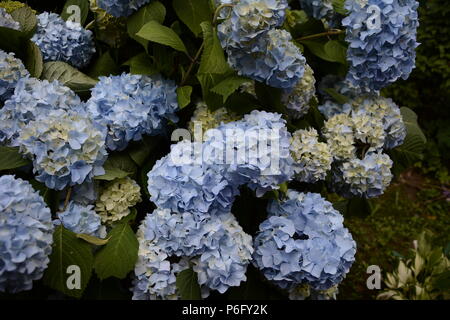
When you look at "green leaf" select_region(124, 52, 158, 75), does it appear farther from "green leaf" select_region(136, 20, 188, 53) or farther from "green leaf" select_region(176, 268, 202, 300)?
"green leaf" select_region(176, 268, 202, 300)

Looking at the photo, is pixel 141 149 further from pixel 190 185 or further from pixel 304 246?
pixel 304 246

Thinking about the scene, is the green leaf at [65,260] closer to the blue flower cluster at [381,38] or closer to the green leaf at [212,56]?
the green leaf at [212,56]

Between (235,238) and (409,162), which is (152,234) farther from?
(409,162)

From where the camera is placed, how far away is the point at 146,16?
1.26 meters

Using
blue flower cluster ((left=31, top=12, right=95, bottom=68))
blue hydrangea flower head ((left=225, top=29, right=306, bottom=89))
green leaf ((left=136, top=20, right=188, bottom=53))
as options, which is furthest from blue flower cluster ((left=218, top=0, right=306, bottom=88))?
blue flower cluster ((left=31, top=12, right=95, bottom=68))

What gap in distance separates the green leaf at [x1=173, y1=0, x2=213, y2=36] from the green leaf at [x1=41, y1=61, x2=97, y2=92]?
305 mm

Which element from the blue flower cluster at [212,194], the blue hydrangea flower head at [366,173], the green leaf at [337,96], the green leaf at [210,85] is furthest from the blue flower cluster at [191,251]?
the green leaf at [337,96]

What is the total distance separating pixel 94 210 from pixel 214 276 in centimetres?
35

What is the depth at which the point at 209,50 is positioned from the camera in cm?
117

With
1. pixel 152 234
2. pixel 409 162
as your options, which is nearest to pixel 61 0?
pixel 152 234

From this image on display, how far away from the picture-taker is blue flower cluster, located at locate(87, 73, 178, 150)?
1201mm

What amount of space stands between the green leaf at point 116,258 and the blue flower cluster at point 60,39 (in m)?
0.59

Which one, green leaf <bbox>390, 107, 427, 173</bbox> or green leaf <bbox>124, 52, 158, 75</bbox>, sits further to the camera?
green leaf <bbox>390, 107, 427, 173</bbox>

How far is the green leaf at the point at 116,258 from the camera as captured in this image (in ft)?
3.56
